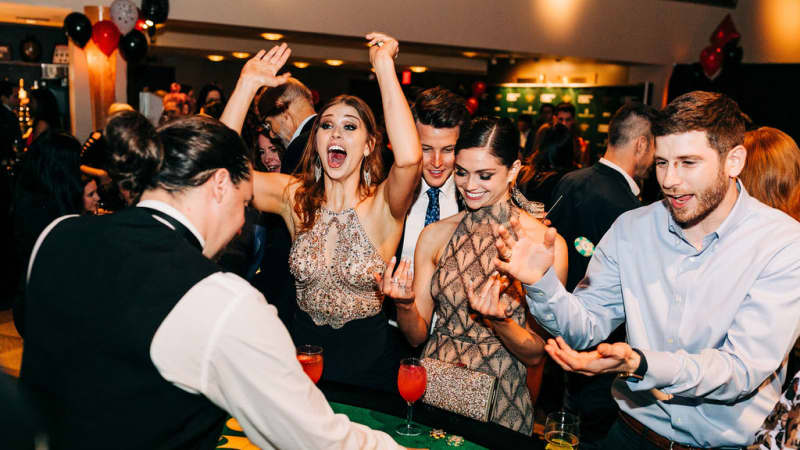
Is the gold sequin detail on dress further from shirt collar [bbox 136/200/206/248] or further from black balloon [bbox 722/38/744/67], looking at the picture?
black balloon [bbox 722/38/744/67]

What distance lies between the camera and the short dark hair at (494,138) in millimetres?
2229

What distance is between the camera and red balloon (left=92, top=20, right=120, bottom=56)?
620cm

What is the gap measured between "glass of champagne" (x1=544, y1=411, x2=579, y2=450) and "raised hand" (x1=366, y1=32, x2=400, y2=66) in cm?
130

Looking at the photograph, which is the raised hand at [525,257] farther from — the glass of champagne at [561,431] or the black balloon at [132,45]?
the black balloon at [132,45]

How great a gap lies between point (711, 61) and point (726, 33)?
543mm

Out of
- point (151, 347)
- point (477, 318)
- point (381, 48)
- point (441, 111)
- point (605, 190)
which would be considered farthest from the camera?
point (605, 190)

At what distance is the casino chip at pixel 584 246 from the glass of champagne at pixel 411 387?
175 cm

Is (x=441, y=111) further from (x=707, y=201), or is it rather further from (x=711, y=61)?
(x=711, y=61)

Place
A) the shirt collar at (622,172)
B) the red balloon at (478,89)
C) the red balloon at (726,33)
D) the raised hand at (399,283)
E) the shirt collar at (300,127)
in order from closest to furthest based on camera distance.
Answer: the raised hand at (399,283)
the shirt collar at (300,127)
the shirt collar at (622,172)
the red balloon at (726,33)
the red balloon at (478,89)

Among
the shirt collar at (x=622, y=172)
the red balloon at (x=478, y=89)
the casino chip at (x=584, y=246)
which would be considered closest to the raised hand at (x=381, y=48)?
the casino chip at (x=584, y=246)

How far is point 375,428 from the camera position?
1.76m

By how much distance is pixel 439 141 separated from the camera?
9.26ft

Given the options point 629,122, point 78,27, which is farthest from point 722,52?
point 78,27

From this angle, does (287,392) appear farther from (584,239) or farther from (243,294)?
(584,239)
